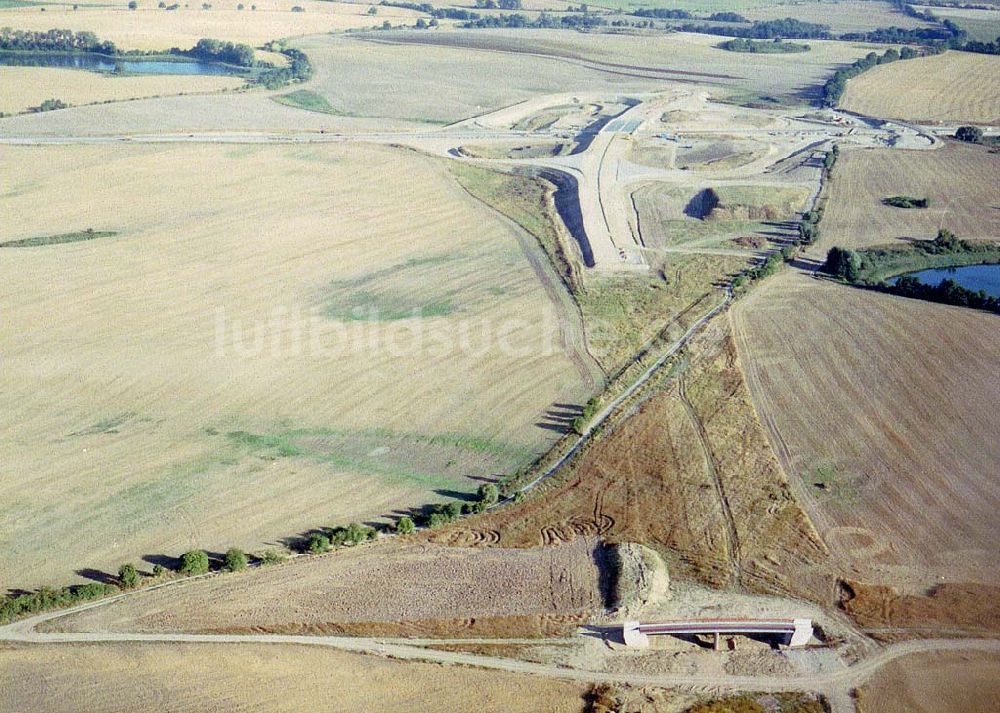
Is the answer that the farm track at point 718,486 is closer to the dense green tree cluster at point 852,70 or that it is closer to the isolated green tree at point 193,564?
the isolated green tree at point 193,564

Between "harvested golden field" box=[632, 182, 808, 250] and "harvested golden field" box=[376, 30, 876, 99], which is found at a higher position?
"harvested golden field" box=[376, 30, 876, 99]

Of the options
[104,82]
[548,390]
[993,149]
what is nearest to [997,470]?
[548,390]

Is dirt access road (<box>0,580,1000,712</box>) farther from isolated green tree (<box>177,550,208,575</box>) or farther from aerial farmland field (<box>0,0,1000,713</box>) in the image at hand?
isolated green tree (<box>177,550,208,575</box>)

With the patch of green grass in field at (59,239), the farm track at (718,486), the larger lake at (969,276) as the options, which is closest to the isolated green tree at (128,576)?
the farm track at (718,486)

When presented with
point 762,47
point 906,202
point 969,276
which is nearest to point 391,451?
point 969,276

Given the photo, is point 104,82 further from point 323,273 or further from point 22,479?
point 22,479

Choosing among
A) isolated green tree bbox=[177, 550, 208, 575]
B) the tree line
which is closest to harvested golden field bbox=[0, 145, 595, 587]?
isolated green tree bbox=[177, 550, 208, 575]
